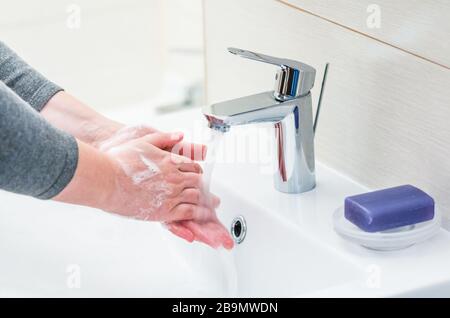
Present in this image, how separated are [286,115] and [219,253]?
0.53 ft

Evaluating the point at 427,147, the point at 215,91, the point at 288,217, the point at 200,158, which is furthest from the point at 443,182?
the point at 215,91

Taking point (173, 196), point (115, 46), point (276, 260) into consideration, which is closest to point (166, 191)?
point (173, 196)

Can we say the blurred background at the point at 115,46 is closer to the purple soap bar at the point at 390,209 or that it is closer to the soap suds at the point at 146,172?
the soap suds at the point at 146,172

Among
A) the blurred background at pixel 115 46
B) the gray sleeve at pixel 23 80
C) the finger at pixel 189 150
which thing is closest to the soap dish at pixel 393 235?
the finger at pixel 189 150

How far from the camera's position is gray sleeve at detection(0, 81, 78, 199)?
0.56 metres

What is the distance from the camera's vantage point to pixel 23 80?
794mm

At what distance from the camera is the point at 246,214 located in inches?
29.3

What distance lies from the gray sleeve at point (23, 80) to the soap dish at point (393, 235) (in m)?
0.35

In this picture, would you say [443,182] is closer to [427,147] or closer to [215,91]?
[427,147]

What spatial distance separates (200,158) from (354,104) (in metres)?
0.17

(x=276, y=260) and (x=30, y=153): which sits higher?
(x=30, y=153)

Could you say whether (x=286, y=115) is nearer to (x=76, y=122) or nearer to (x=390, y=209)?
(x=390, y=209)

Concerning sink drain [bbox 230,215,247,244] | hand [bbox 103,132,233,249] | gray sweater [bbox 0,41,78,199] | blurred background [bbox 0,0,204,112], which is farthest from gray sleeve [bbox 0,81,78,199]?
blurred background [bbox 0,0,204,112]
